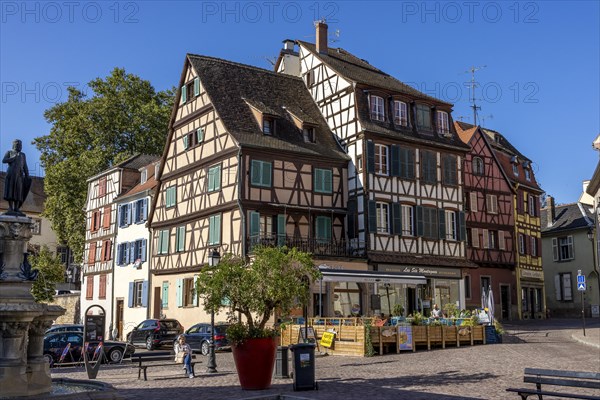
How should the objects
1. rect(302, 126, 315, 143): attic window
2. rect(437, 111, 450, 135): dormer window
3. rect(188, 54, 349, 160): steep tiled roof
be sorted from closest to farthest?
1. rect(188, 54, 349, 160): steep tiled roof
2. rect(302, 126, 315, 143): attic window
3. rect(437, 111, 450, 135): dormer window

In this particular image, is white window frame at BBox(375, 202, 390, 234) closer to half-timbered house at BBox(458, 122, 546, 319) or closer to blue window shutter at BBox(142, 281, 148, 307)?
blue window shutter at BBox(142, 281, 148, 307)

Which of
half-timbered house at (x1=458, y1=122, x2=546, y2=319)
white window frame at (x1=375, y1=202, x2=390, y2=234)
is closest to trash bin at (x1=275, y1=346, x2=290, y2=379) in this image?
white window frame at (x1=375, y1=202, x2=390, y2=234)

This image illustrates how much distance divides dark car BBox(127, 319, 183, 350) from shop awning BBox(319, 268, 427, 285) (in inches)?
309

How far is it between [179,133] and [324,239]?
9819 mm

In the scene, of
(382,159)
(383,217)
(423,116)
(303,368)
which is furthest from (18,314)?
(423,116)

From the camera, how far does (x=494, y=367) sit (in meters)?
18.6

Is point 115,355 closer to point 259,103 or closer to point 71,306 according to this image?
point 259,103

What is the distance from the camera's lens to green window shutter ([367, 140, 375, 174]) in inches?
1340

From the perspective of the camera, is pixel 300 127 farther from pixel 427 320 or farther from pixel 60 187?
pixel 60 187

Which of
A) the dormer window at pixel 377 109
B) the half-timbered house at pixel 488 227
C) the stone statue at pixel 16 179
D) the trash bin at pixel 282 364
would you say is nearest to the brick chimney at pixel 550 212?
the half-timbered house at pixel 488 227

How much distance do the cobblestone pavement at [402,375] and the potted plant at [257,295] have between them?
0.63 metres

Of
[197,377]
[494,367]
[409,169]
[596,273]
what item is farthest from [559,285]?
[197,377]

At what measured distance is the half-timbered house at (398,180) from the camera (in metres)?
33.8

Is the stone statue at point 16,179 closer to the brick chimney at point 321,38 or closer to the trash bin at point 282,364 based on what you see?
the trash bin at point 282,364
